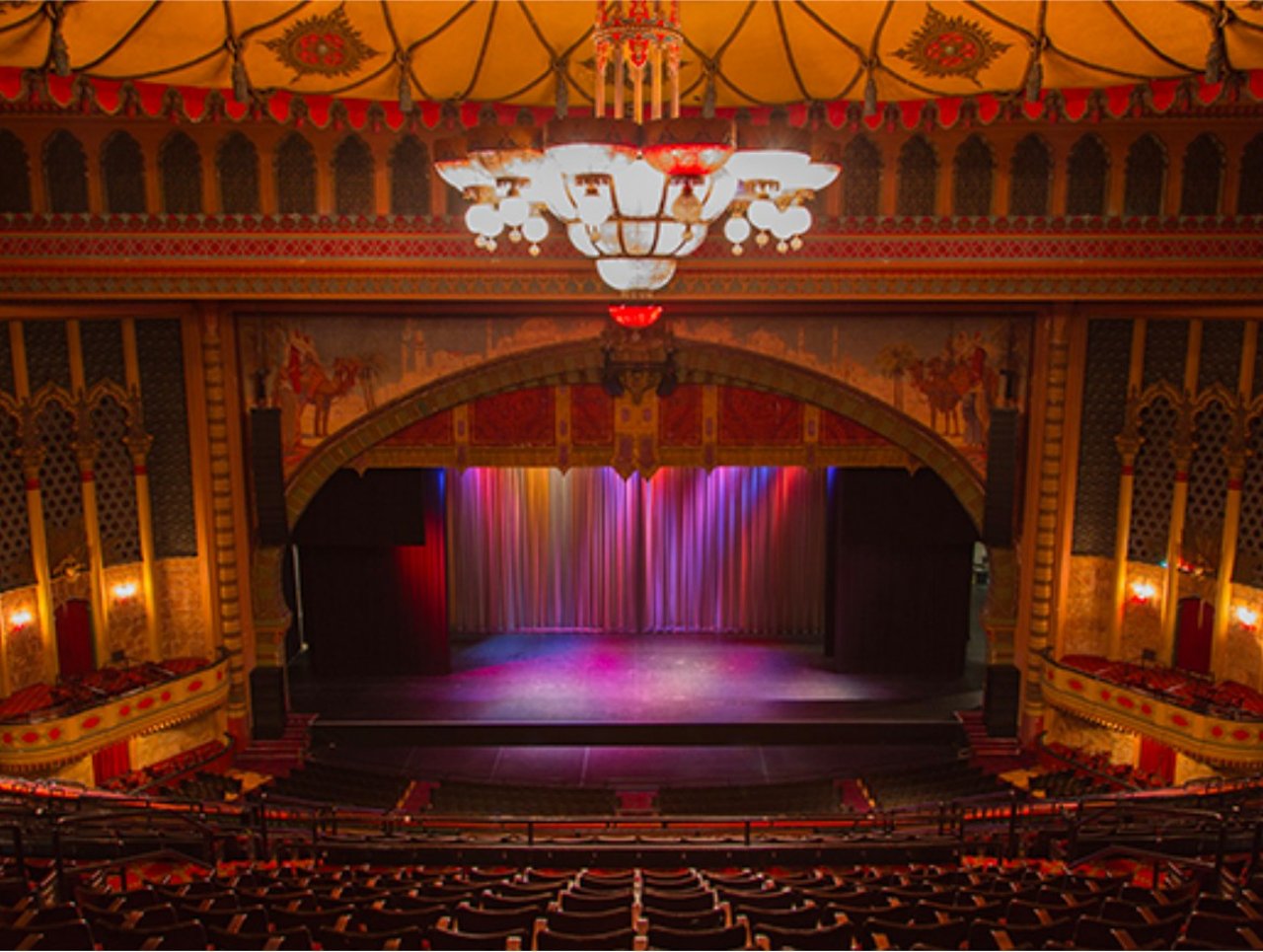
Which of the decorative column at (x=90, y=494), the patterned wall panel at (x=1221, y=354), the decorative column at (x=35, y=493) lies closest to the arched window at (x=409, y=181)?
the decorative column at (x=90, y=494)

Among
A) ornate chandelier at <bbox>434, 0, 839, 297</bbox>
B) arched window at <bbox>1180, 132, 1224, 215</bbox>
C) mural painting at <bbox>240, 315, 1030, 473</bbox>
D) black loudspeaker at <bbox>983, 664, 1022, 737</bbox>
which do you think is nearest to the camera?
ornate chandelier at <bbox>434, 0, 839, 297</bbox>

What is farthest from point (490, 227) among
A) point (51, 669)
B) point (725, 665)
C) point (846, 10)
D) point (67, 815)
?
point (725, 665)

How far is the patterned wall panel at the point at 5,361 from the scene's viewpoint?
11.9 meters

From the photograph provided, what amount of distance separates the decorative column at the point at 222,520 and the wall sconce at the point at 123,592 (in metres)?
0.96

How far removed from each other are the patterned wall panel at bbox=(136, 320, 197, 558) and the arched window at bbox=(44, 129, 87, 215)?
5.62 feet

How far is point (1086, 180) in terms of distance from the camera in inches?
458

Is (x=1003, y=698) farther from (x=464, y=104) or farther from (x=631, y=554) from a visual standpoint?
(x=464, y=104)

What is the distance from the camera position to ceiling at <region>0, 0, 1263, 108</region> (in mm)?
5301

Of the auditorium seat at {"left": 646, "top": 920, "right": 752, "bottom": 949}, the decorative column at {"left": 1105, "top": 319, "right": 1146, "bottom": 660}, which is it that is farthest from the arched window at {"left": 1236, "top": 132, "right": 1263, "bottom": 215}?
the auditorium seat at {"left": 646, "top": 920, "right": 752, "bottom": 949}

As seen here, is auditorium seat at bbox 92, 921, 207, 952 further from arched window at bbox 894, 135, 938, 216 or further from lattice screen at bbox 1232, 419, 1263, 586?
lattice screen at bbox 1232, 419, 1263, 586

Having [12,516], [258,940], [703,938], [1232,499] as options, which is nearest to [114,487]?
[12,516]

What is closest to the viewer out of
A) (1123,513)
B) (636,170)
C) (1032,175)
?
(636,170)

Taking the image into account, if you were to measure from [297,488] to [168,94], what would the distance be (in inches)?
296

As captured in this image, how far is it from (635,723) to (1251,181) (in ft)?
32.6
